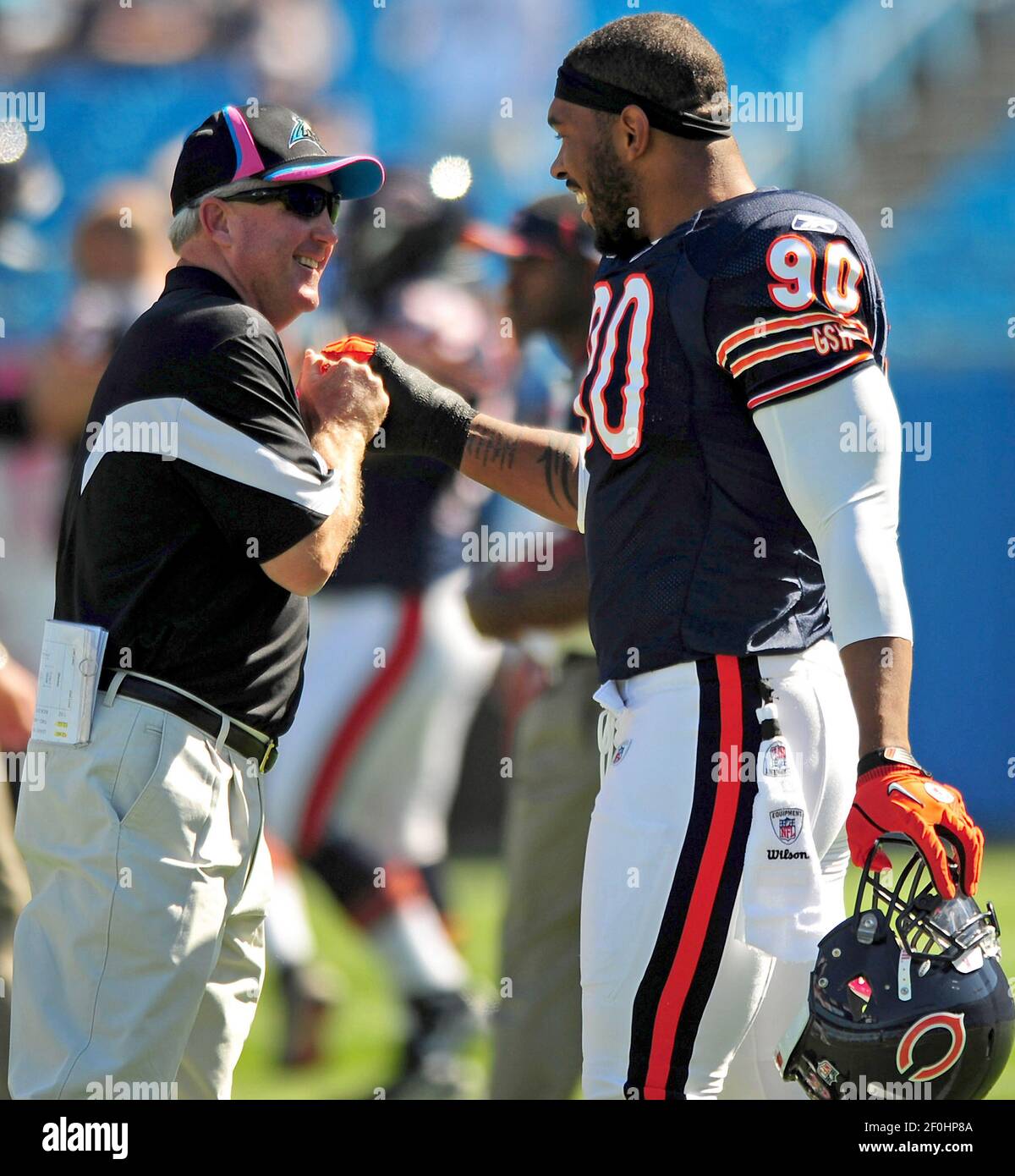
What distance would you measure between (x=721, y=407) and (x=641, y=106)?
0.46 metres

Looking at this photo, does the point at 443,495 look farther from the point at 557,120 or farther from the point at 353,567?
the point at 557,120

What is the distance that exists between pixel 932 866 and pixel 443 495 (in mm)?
2765

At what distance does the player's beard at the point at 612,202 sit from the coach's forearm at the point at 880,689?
72 cm

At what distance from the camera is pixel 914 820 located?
1.65 m

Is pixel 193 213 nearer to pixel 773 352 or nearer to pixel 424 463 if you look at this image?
pixel 773 352

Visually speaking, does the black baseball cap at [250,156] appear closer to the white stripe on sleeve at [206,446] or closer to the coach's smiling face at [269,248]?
the coach's smiling face at [269,248]

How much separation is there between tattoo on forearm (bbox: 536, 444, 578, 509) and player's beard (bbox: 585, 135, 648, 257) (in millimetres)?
510

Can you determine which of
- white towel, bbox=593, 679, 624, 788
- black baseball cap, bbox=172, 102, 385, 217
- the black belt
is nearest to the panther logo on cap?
black baseball cap, bbox=172, 102, 385, 217

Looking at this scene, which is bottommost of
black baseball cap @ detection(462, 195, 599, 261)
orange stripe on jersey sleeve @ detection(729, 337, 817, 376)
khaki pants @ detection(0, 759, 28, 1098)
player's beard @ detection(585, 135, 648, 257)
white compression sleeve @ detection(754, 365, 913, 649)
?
khaki pants @ detection(0, 759, 28, 1098)

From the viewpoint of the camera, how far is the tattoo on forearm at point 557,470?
2637mm

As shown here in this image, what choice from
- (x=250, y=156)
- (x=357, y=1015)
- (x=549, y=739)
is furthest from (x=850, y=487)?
(x=357, y=1015)

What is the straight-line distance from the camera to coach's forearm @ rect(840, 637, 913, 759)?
1.76m

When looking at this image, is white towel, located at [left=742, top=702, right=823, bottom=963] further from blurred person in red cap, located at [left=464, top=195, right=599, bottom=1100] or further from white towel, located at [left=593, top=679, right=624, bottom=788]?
blurred person in red cap, located at [left=464, top=195, right=599, bottom=1100]

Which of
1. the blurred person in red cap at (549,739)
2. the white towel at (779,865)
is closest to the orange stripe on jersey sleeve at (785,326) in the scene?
the white towel at (779,865)
